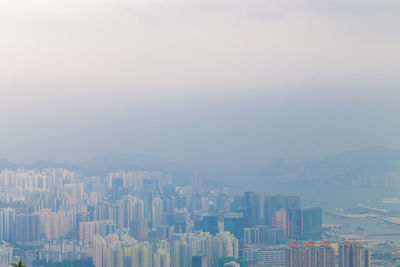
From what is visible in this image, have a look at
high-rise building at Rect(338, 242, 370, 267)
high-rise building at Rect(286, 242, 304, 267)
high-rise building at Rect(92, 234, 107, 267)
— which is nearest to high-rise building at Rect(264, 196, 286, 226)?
high-rise building at Rect(286, 242, 304, 267)

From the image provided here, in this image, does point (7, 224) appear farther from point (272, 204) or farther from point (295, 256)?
point (295, 256)

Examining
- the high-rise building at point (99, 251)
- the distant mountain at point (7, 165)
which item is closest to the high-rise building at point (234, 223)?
the high-rise building at point (99, 251)

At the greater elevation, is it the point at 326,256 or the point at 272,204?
the point at 272,204

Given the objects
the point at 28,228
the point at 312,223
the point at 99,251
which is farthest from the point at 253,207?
the point at 28,228

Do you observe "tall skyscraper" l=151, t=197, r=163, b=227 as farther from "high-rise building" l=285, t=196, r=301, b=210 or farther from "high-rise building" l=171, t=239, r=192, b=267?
"high-rise building" l=285, t=196, r=301, b=210

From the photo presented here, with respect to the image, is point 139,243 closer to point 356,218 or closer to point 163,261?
point 163,261

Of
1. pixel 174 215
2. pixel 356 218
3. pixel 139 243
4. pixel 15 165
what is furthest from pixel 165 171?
pixel 356 218
